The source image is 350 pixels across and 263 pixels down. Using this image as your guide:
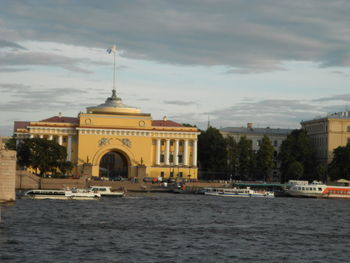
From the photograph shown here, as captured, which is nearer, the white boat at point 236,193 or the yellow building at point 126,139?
the white boat at point 236,193

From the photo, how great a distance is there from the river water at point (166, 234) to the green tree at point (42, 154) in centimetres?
2670

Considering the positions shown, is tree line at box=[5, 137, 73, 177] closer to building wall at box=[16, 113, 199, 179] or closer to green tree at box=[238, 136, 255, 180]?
A: building wall at box=[16, 113, 199, 179]

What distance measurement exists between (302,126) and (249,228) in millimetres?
82834

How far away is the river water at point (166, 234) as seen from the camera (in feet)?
120

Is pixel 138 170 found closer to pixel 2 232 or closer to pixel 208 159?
pixel 208 159

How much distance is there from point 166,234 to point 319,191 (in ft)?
170

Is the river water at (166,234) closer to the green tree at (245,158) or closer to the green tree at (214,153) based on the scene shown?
the green tree at (245,158)

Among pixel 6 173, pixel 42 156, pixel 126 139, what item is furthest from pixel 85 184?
pixel 6 173

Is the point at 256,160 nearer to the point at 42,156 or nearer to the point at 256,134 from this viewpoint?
the point at 256,134

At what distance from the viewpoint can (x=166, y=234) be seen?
44.3 meters

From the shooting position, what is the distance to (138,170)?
339 ft

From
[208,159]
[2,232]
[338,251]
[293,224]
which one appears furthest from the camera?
[208,159]

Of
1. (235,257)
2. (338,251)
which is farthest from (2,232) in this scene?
(338,251)

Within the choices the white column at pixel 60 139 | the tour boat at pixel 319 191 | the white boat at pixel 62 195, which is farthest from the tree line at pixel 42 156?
the tour boat at pixel 319 191
